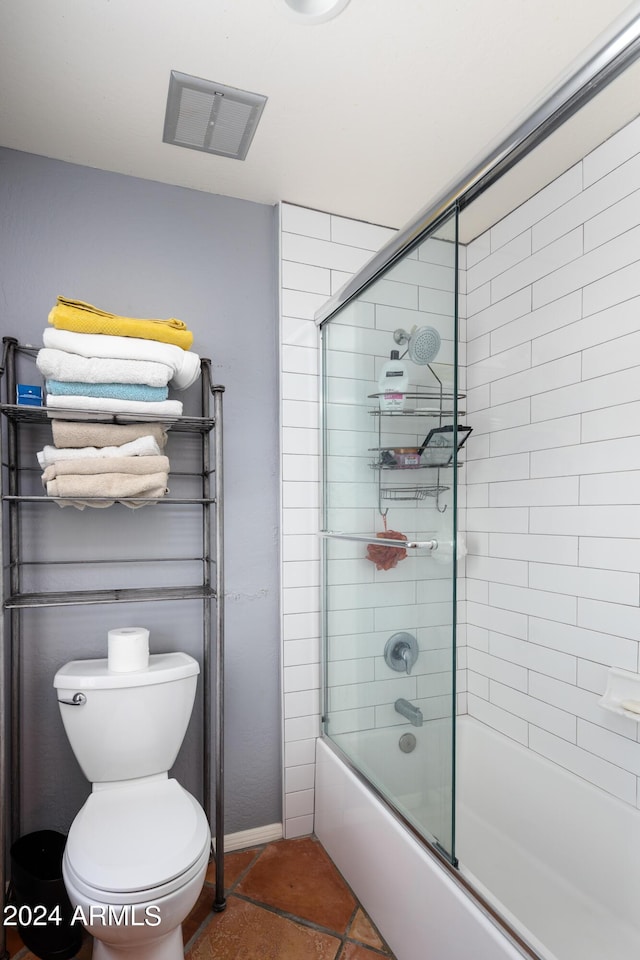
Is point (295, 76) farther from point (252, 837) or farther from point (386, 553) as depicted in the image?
point (252, 837)

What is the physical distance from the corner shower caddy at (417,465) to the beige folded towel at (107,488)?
66cm

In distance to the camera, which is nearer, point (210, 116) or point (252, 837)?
point (210, 116)

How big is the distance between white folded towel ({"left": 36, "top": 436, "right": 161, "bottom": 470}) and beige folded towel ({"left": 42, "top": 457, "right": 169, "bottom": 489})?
0.02 m

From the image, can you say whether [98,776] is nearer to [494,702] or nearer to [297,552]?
[297,552]

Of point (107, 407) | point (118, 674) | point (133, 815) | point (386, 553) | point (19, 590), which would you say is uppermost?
point (107, 407)

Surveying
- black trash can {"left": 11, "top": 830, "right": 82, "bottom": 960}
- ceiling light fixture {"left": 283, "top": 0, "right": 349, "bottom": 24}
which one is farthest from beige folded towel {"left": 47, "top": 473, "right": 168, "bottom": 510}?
ceiling light fixture {"left": 283, "top": 0, "right": 349, "bottom": 24}

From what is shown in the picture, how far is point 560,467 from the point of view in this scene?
6.48 feet

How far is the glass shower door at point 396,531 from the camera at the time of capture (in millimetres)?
1384

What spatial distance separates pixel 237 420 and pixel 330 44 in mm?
1155

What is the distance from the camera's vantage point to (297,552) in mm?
2172

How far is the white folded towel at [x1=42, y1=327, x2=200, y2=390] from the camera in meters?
1.62

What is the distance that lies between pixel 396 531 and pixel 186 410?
0.89 meters

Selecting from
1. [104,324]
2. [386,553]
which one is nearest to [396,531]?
[386,553]

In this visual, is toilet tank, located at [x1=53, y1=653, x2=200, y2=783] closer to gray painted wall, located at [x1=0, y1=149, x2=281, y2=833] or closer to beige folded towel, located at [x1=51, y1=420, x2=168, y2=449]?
gray painted wall, located at [x1=0, y1=149, x2=281, y2=833]
